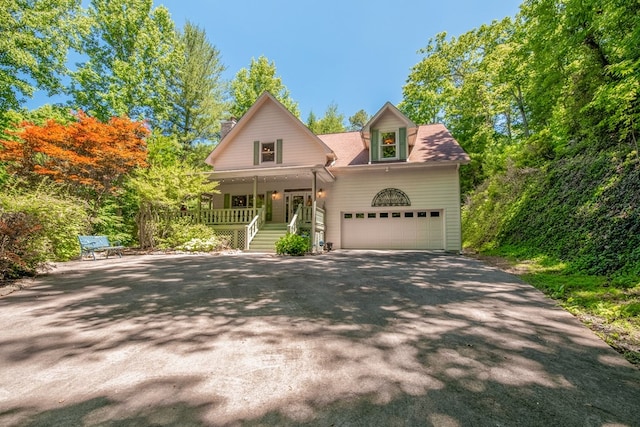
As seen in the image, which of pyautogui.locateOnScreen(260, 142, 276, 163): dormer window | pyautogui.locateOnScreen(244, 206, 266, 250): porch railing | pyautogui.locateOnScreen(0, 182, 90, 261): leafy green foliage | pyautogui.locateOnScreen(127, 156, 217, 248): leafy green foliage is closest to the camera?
pyautogui.locateOnScreen(0, 182, 90, 261): leafy green foliage

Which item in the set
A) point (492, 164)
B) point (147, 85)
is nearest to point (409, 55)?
point (492, 164)

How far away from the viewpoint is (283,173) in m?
14.0

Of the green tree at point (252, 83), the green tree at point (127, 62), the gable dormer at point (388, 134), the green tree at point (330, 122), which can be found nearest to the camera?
the gable dormer at point (388, 134)

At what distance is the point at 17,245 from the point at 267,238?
8.54 m

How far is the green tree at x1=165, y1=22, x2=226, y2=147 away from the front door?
1317cm

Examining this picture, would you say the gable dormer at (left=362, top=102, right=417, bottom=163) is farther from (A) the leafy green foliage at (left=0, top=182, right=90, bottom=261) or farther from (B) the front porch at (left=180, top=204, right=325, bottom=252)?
(A) the leafy green foliage at (left=0, top=182, right=90, bottom=261)

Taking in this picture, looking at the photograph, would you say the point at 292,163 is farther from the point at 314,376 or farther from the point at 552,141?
the point at 314,376

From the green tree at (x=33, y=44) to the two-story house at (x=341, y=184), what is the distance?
13326 millimetres

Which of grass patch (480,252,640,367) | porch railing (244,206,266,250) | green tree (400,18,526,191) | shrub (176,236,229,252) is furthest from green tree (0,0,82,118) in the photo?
grass patch (480,252,640,367)

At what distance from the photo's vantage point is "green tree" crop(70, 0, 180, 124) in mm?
20812

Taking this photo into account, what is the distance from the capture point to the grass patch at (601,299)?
3279 mm

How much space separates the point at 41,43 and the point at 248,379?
26424 millimetres

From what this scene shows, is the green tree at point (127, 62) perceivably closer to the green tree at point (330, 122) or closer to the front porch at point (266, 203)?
the front porch at point (266, 203)

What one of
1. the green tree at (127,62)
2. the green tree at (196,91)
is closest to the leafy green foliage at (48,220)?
the green tree at (127,62)
